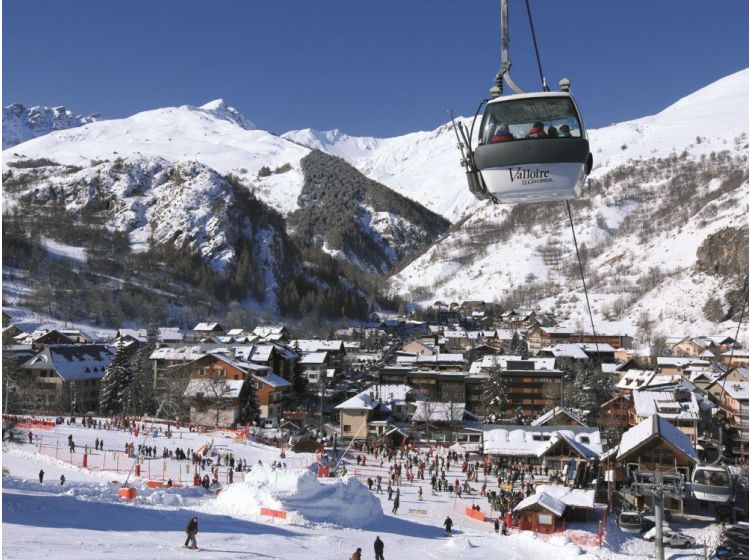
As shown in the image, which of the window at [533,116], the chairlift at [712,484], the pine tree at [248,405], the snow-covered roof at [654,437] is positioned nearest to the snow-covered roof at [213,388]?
the pine tree at [248,405]

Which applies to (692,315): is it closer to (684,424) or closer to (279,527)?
(684,424)

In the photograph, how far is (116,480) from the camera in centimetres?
2331

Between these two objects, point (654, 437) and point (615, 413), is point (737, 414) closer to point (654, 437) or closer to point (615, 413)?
point (615, 413)

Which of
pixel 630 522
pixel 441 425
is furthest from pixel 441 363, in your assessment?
pixel 630 522

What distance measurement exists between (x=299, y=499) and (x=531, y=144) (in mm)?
14705

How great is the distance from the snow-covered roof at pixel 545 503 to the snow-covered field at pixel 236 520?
1439 millimetres

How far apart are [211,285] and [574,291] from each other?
77272mm

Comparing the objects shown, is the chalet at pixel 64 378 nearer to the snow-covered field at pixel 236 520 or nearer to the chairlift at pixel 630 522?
the snow-covered field at pixel 236 520

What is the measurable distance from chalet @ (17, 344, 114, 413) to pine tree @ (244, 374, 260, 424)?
13044 mm

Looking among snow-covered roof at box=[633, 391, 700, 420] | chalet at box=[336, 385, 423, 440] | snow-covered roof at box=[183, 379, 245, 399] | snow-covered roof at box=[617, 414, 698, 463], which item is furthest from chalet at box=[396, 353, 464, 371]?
snow-covered roof at box=[617, 414, 698, 463]

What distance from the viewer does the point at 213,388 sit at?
45750mm

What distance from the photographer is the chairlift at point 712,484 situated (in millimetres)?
21141

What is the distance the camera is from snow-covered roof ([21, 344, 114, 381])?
179 ft

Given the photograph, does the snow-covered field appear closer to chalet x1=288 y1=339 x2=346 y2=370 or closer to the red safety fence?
the red safety fence
